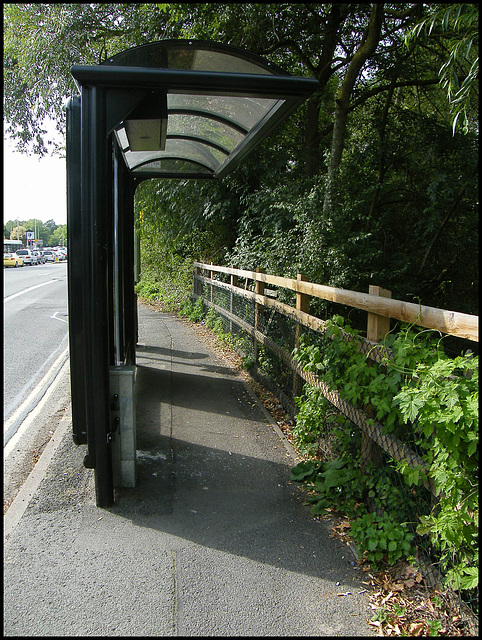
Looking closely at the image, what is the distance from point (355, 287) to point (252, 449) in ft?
12.6

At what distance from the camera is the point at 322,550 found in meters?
3.47

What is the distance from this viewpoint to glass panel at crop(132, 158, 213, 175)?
290 inches

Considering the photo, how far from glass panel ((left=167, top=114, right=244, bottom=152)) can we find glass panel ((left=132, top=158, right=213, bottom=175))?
1.24m

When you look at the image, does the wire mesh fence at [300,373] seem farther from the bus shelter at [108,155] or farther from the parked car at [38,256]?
the parked car at [38,256]

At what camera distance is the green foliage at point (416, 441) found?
2525 millimetres

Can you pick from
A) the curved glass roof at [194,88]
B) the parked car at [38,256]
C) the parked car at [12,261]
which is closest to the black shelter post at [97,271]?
the curved glass roof at [194,88]

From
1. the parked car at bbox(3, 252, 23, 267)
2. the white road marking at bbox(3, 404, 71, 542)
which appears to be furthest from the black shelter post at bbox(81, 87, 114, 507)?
the parked car at bbox(3, 252, 23, 267)

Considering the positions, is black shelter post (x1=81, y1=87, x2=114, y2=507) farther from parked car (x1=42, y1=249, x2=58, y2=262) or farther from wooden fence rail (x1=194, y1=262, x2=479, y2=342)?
parked car (x1=42, y1=249, x2=58, y2=262)

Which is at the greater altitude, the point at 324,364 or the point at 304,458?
the point at 324,364

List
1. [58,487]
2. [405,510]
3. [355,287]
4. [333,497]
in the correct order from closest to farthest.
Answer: [405,510] < [333,497] < [58,487] < [355,287]

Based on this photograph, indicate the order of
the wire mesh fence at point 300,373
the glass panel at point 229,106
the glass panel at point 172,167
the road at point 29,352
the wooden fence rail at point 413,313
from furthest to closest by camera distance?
the glass panel at point 172,167, the road at point 29,352, the glass panel at point 229,106, the wire mesh fence at point 300,373, the wooden fence rail at point 413,313

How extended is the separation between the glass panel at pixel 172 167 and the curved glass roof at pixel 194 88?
163 cm

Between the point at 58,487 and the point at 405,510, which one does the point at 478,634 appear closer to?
the point at 405,510

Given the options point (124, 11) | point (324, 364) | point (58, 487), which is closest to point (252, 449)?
point (324, 364)
